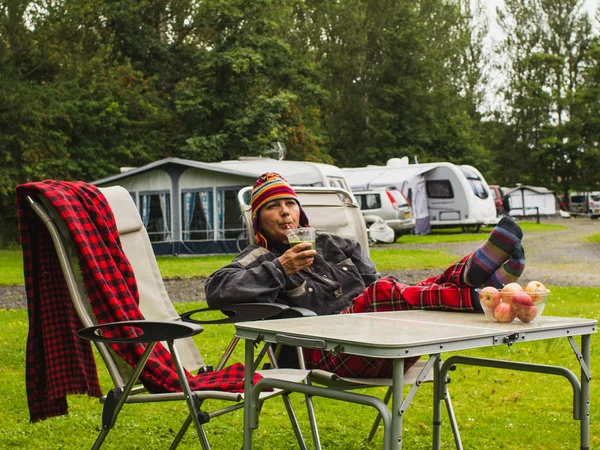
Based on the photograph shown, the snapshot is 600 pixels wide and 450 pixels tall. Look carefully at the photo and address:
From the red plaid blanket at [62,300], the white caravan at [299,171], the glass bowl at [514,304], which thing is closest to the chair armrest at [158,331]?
the red plaid blanket at [62,300]

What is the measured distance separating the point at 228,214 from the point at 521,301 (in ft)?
51.0

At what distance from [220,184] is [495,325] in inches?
614

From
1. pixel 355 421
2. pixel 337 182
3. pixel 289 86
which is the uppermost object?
pixel 289 86

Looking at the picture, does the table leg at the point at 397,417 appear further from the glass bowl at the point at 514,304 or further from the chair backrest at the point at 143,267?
the chair backrest at the point at 143,267

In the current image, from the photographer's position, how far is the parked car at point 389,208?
21438 mm

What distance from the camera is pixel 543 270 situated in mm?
12367

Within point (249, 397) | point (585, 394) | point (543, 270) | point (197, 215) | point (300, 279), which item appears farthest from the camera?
point (197, 215)

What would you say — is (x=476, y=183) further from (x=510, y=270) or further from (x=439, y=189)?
(x=510, y=270)

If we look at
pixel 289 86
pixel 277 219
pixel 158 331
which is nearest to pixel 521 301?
pixel 158 331

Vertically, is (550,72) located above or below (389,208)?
above

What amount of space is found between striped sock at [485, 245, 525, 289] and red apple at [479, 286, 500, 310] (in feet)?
0.25

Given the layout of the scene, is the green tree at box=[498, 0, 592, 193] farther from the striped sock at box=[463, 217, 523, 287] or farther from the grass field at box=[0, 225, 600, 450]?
the striped sock at box=[463, 217, 523, 287]

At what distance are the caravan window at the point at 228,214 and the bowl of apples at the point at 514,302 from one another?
15346 mm

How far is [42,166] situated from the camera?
21.6 m
